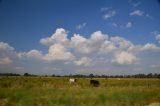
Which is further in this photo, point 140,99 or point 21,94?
point 140,99

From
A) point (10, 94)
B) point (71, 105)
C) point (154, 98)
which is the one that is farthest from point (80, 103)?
point (154, 98)

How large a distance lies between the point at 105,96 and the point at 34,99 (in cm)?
608

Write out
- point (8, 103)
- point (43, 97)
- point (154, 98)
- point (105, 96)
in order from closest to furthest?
point (8, 103) → point (43, 97) → point (105, 96) → point (154, 98)

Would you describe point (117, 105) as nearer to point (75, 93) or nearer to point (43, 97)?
point (75, 93)

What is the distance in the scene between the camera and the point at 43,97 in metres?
19.2

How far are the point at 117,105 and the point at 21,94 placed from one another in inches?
304

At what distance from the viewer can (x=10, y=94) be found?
1948 centimetres

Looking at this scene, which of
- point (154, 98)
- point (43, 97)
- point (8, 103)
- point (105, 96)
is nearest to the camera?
point (8, 103)

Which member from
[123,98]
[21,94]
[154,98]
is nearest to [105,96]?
[123,98]

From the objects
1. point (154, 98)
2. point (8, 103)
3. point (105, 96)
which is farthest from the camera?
point (154, 98)

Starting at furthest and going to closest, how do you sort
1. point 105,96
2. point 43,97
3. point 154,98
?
point 154,98
point 105,96
point 43,97

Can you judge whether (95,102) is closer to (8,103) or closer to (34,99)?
(34,99)

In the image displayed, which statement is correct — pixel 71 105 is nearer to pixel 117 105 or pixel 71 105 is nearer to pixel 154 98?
pixel 117 105

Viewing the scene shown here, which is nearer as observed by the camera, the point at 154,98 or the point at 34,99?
the point at 34,99
